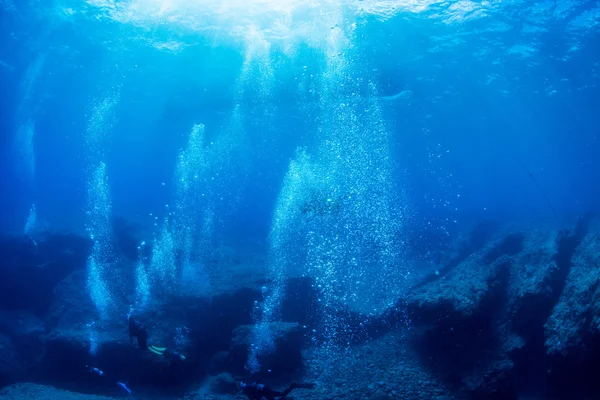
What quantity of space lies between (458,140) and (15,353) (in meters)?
49.1

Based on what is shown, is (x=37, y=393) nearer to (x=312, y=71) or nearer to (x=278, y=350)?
(x=278, y=350)

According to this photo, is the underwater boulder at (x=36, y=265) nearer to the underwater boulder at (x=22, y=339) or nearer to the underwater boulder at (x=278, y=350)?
the underwater boulder at (x=22, y=339)

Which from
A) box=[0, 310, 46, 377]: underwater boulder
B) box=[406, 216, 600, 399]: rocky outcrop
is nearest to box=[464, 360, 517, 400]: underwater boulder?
box=[406, 216, 600, 399]: rocky outcrop

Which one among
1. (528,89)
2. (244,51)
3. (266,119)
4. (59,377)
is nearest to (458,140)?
(528,89)

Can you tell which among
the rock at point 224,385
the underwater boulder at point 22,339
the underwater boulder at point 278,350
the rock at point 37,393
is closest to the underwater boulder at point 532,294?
the underwater boulder at point 278,350

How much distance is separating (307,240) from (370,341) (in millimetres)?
19458

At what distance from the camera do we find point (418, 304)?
9.15 metres

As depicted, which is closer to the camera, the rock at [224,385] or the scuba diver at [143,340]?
the rock at [224,385]

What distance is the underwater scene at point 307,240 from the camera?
28.2 ft

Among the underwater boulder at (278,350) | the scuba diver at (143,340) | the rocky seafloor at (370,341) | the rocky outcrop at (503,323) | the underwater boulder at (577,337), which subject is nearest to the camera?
the underwater boulder at (577,337)

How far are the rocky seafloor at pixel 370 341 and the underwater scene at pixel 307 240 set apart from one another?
6cm

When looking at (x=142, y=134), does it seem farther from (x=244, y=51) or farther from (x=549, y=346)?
(x=549, y=346)

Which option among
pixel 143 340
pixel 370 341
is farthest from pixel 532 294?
pixel 143 340

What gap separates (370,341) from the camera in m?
10.8
